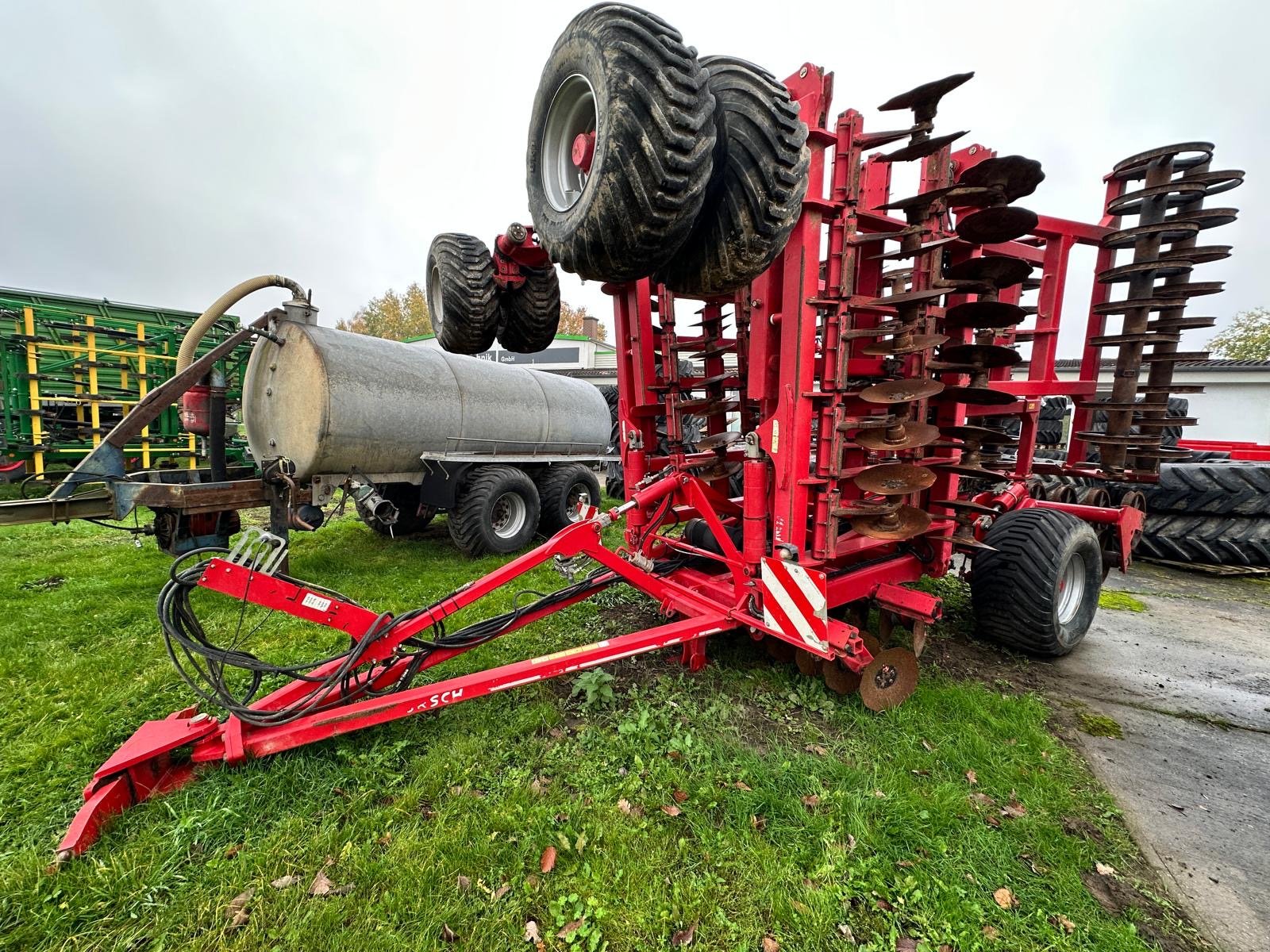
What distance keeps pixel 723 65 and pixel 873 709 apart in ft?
10.1

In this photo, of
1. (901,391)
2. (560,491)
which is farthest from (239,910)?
(560,491)

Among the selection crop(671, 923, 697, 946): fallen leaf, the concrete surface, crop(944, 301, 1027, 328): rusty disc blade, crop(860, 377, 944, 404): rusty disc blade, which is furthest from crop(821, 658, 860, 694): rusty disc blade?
crop(944, 301, 1027, 328): rusty disc blade

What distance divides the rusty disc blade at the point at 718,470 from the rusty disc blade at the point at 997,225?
1.82 m

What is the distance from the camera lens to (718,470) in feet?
12.5

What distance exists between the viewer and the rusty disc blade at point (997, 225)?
8.77 feet

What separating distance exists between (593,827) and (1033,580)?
10.4 ft

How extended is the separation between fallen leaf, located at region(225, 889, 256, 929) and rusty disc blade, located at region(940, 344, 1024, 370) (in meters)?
3.85

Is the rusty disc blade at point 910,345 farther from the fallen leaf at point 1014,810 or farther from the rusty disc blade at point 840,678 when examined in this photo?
the fallen leaf at point 1014,810

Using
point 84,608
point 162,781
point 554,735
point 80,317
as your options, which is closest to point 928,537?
point 554,735

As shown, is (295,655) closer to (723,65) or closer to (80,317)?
(723,65)

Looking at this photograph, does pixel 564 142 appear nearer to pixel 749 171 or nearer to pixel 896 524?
pixel 749 171

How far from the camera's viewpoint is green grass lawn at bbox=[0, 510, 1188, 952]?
180cm

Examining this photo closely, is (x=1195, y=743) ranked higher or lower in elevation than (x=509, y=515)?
lower

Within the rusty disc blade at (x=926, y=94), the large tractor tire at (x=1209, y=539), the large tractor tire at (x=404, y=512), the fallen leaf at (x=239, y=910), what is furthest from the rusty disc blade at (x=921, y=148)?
the large tractor tire at (x=1209, y=539)
